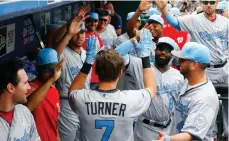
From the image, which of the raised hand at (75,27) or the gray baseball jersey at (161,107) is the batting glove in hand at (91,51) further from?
the gray baseball jersey at (161,107)

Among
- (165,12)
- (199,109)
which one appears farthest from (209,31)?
(199,109)

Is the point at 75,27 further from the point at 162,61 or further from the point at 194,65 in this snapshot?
the point at 194,65

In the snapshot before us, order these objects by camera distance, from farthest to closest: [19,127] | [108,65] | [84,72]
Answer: [84,72] → [108,65] → [19,127]

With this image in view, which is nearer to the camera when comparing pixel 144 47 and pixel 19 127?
pixel 19 127

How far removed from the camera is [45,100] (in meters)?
3.40

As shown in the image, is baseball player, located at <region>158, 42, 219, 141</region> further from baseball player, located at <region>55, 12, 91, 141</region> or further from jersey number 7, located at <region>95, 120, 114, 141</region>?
baseball player, located at <region>55, 12, 91, 141</region>

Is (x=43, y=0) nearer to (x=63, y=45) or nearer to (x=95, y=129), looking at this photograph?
(x=63, y=45)

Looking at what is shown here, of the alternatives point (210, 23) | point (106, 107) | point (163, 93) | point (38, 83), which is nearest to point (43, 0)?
point (38, 83)

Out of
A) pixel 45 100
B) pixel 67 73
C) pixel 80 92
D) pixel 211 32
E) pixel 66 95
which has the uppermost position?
pixel 80 92

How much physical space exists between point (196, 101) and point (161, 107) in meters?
0.93

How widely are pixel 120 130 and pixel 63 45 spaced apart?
163 cm

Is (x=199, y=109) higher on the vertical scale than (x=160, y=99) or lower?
higher

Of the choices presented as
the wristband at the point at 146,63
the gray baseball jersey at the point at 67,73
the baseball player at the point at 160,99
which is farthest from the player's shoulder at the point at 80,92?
the gray baseball jersey at the point at 67,73

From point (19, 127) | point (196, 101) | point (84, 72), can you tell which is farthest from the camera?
point (196, 101)
